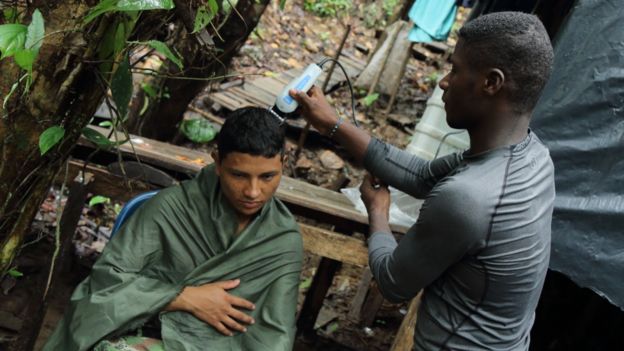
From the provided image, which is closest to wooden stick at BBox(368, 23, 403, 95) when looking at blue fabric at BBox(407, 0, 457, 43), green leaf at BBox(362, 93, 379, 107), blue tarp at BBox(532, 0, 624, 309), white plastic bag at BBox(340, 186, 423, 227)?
green leaf at BBox(362, 93, 379, 107)

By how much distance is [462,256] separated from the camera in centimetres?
175

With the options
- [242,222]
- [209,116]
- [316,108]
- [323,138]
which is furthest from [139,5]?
[323,138]

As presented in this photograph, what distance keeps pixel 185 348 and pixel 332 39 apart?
10.2 m

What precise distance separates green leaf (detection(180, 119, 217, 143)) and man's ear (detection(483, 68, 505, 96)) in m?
5.11

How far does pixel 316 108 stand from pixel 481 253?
3.13 ft

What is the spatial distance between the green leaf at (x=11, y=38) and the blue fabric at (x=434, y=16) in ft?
19.7

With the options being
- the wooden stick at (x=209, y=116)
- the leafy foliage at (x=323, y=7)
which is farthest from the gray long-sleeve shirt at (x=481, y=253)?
the leafy foliage at (x=323, y=7)

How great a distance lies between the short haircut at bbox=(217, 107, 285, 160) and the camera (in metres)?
2.17

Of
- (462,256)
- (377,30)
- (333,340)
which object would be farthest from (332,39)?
(462,256)

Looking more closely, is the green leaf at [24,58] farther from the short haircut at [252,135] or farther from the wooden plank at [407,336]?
the wooden plank at [407,336]

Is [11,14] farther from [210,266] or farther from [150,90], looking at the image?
[150,90]

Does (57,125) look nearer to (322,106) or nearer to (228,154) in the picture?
(228,154)

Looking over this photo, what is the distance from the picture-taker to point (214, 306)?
2.13 meters

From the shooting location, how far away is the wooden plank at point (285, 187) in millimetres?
3117
